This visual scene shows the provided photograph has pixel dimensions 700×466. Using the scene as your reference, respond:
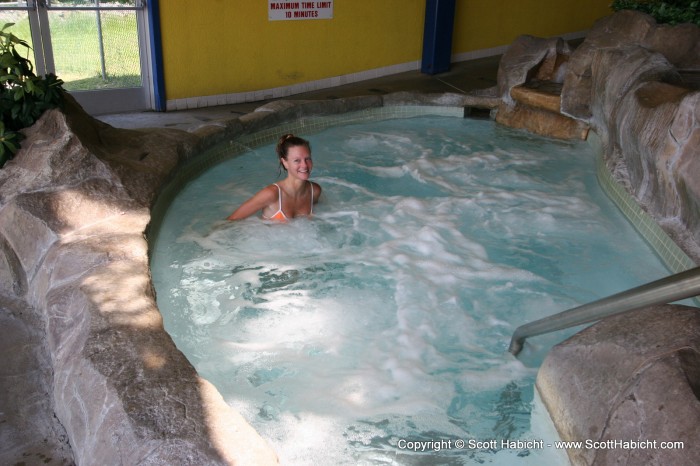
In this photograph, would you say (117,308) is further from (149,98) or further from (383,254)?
(149,98)

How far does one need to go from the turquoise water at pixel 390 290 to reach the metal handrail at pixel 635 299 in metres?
0.58

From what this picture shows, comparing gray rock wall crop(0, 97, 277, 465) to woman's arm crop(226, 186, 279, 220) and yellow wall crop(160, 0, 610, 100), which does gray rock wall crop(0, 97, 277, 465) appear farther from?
yellow wall crop(160, 0, 610, 100)

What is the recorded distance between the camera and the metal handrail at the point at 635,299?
1550mm

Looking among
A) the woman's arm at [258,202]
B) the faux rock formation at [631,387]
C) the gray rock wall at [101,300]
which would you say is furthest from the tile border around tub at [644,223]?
the gray rock wall at [101,300]

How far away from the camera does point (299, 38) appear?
8375 millimetres

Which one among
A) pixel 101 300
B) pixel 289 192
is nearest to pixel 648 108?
pixel 289 192

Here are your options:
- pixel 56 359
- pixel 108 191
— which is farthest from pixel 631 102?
pixel 56 359

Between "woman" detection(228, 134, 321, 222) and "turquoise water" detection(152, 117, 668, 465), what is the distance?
4.5 inches

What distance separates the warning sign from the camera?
26.0ft

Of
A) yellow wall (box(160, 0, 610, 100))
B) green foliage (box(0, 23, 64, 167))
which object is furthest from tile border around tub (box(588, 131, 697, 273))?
yellow wall (box(160, 0, 610, 100))

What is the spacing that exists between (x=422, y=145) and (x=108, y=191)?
13.3 feet

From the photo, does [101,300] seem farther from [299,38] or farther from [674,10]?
[674,10]

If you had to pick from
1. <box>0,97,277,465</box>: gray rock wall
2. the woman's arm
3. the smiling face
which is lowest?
the woman's arm

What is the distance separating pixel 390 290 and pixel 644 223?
2069 mm
